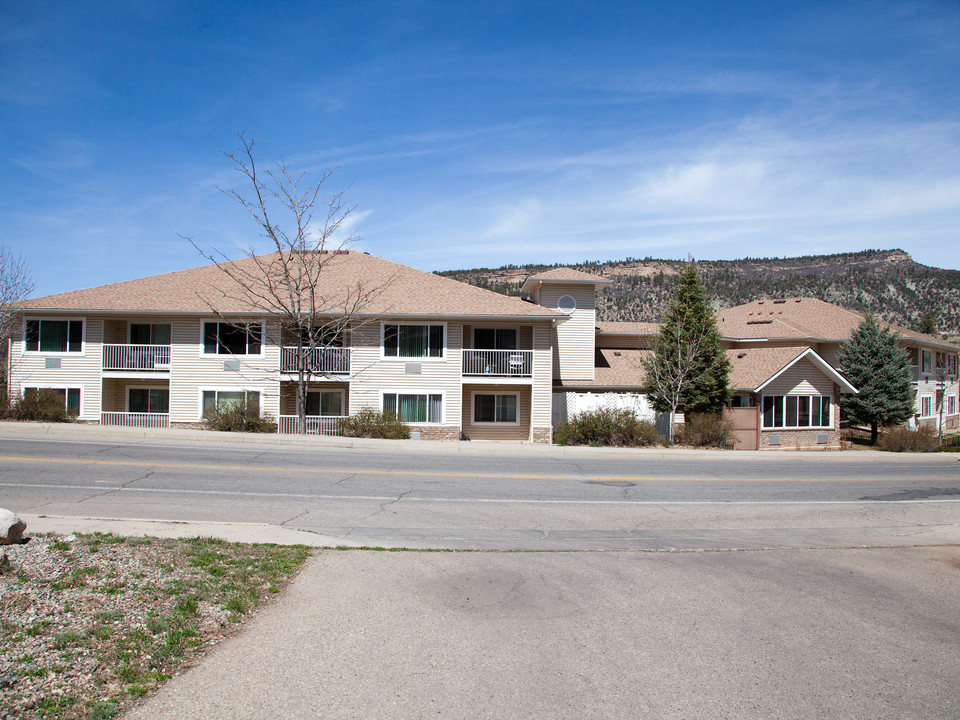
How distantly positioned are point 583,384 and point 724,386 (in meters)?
6.44

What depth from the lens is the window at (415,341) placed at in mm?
28062

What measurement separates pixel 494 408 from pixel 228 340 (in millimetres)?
11853

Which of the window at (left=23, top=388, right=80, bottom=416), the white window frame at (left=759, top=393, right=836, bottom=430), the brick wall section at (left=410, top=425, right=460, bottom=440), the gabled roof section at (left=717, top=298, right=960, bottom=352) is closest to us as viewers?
the window at (left=23, top=388, right=80, bottom=416)

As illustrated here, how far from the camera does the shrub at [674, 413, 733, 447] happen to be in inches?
1048

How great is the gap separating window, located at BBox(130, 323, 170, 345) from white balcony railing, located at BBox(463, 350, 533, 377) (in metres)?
13.0

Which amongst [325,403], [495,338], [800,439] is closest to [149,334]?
[325,403]

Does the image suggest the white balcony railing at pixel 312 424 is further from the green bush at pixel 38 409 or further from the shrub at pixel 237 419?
the green bush at pixel 38 409

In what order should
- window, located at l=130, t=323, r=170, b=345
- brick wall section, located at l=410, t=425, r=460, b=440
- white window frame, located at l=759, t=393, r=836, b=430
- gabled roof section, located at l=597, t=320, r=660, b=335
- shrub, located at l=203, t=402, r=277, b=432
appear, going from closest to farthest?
shrub, located at l=203, t=402, r=277, b=432 → brick wall section, located at l=410, t=425, r=460, b=440 → window, located at l=130, t=323, r=170, b=345 → white window frame, located at l=759, t=393, r=836, b=430 → gabled roof section, located at l=597, t=320, r=660, b=335

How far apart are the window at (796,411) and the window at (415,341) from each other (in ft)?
52.1

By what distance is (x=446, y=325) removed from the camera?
91.8ft

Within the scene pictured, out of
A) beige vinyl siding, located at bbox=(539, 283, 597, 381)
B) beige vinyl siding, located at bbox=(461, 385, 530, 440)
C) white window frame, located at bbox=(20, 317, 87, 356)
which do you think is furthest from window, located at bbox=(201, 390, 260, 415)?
beige vinyl siding, located at bbox=(539, 283, 597, 381)

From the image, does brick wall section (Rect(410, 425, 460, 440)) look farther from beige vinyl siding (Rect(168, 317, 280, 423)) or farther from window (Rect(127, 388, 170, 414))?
window (Rect(127, 388, 170, 414))

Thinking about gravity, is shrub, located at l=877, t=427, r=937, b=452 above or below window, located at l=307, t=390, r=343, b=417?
below

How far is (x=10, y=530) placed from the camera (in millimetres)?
7062
